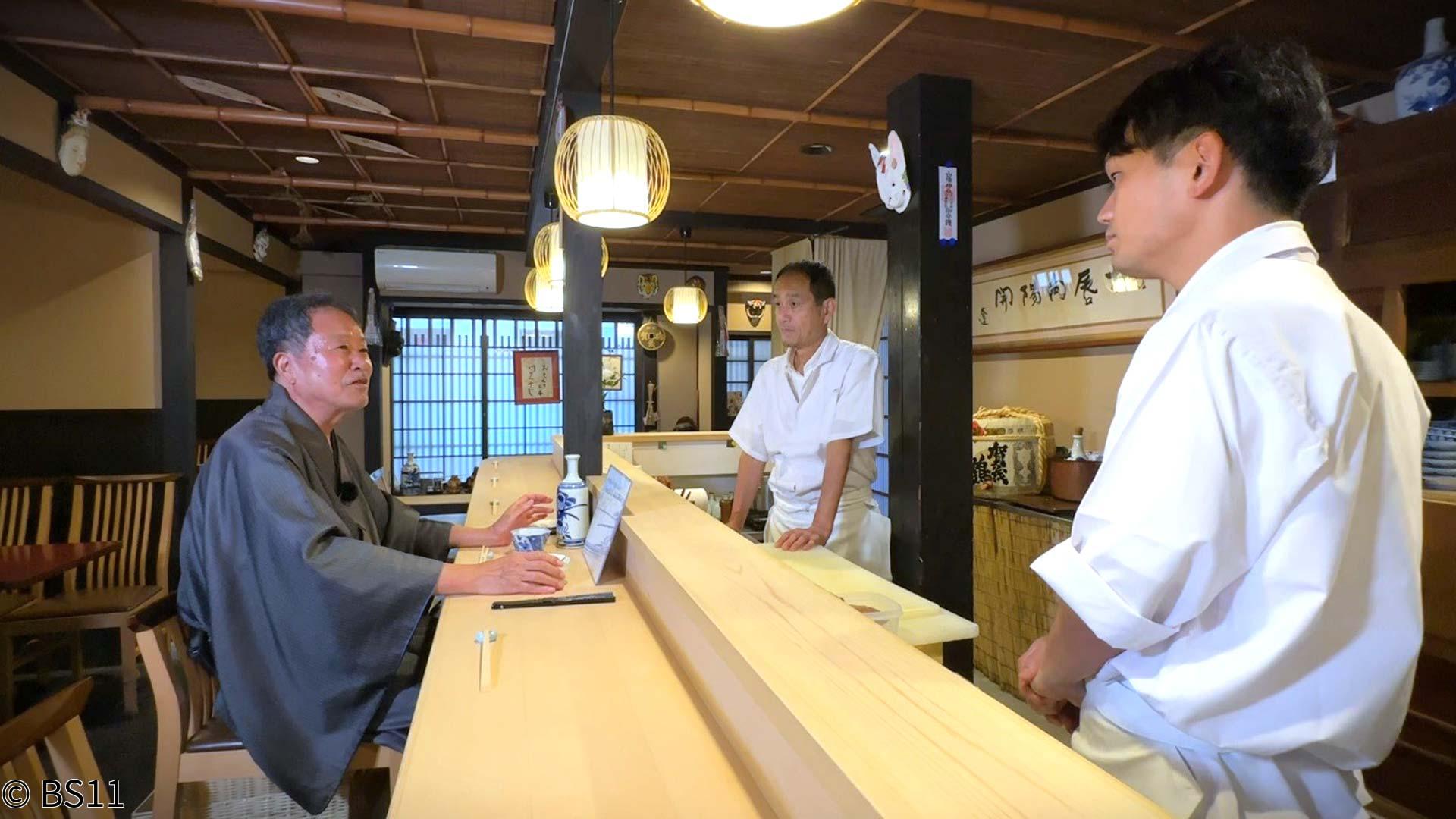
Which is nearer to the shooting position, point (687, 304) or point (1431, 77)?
point (1431, 77)

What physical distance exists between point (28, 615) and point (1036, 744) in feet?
14.1

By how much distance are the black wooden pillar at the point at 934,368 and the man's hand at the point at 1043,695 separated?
1.69 m

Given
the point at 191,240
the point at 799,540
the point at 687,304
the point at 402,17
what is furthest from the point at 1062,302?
the point at 191,240

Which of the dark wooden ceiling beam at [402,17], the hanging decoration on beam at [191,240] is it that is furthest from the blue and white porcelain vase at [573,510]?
the hanging decoration on beam at [191,240]

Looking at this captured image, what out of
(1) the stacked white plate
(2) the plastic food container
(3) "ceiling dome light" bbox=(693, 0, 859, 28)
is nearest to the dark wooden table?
(2) the plastic food container

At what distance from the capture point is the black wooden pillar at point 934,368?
2.85 m

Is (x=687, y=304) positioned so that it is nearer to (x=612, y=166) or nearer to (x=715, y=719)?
(x=612, y=166)

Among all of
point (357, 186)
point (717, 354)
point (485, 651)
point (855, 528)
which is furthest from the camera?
point (717, 354)

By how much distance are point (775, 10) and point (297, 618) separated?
1638 mm

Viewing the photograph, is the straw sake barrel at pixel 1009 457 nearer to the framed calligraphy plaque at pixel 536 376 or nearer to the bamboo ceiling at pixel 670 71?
the bamboo ceiling at pixel 670 71

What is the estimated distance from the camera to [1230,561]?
0.83 metres

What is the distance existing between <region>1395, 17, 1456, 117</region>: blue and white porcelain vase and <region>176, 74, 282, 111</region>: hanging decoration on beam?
466cm

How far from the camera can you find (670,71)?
3121mm

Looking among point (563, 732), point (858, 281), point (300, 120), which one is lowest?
point (563, 732)
